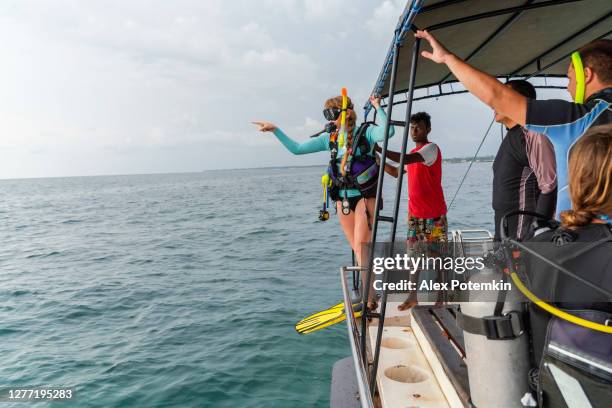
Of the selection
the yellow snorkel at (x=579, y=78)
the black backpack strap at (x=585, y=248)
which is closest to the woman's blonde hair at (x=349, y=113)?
the yellow snorkel at (x=579, y=78)

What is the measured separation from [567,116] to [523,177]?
118 centimetres

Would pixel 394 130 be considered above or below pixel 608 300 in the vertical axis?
above

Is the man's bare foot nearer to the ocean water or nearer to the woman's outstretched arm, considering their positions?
the woman's outstretched arm

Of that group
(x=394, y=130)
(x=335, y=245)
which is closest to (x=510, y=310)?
(x=394, y=130)

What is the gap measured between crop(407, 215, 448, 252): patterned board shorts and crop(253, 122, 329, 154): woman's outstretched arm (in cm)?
129

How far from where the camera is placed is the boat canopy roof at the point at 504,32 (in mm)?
2881

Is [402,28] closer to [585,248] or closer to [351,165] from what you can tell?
[351,165]

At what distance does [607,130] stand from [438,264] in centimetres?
331

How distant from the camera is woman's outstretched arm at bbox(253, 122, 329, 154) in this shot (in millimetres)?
4387

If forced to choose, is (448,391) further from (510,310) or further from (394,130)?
(394,130)

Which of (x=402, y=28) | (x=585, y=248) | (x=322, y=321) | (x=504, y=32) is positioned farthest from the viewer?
(x=322, y=321)

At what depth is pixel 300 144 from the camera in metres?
4.50

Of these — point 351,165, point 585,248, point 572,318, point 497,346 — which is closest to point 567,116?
point 585,248

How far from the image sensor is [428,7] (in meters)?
2.79
